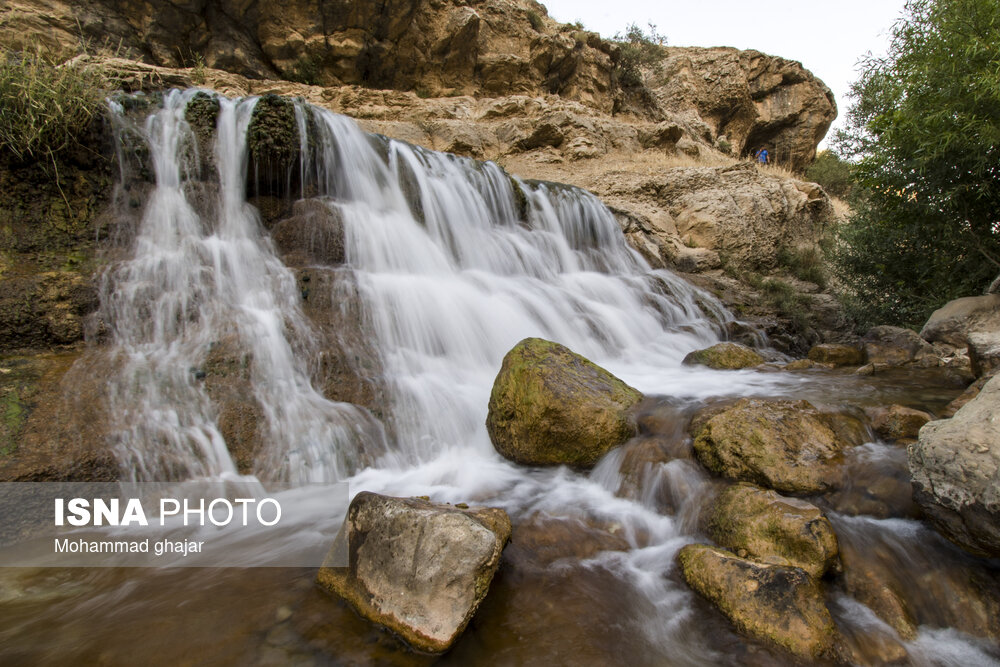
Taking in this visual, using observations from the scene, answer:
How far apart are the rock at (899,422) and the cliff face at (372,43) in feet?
51.9

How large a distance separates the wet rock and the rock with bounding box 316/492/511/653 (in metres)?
4.52

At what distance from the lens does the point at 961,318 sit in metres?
5.47

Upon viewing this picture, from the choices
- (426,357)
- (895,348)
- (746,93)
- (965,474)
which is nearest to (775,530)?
(965,474)

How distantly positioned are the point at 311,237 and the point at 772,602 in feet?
20.5

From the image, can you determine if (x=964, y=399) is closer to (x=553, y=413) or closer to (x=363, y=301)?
(x=553, y=413)

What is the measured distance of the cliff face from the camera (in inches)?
516

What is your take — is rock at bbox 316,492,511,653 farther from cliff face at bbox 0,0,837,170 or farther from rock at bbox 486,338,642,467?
cliff face at bbox 0,0,837,170

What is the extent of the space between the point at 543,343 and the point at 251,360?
2833 millimetres

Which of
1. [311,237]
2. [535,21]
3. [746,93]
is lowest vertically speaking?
[311,237]

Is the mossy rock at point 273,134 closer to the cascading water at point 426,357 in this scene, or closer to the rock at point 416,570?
the cascading water at point 426,357

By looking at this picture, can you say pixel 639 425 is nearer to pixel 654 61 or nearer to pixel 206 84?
pixel 206 84

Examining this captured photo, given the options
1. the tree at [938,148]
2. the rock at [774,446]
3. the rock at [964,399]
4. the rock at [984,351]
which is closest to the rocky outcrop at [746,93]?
the tree at [938,148]

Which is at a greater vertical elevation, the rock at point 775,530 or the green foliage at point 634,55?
the green foliage at point 634,55

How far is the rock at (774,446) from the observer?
3100 millimetres
